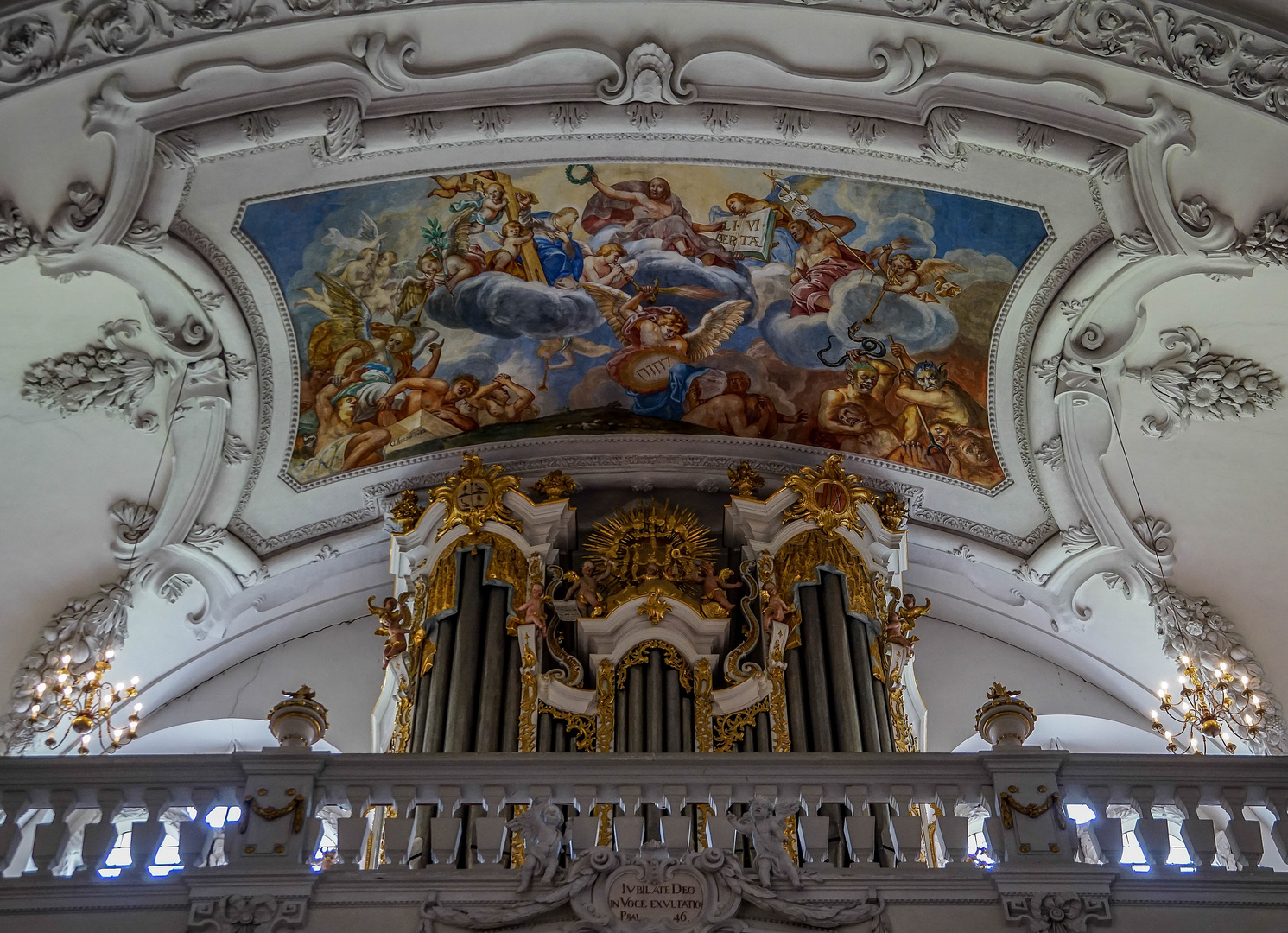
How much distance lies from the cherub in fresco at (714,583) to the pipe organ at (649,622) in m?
0.03

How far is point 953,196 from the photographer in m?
11.0

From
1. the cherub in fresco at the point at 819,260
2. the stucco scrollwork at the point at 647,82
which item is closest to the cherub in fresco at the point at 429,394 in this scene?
the cherub in fresco at the point at 819,260

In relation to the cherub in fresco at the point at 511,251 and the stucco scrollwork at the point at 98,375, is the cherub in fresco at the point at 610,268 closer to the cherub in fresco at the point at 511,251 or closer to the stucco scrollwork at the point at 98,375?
the cherub in fresco at the point at 511,251

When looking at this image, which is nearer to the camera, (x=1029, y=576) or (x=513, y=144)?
(x=513, y=144)

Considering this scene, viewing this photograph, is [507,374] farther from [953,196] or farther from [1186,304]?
[1186,304]

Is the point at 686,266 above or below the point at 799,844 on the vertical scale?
above

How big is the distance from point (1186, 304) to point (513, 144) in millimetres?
4934

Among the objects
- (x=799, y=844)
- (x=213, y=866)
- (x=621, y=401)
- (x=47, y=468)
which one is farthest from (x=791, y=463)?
(x=213, y=866)

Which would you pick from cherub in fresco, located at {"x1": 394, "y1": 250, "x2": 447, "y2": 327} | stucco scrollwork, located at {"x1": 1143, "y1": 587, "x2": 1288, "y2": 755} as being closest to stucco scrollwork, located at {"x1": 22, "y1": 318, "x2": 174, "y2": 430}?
cherub in fresco, located at {"x1": 394, "y1": 250, "x2": 447, "y2": 327}

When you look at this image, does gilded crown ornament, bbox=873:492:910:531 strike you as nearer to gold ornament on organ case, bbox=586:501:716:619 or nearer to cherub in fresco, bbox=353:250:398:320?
gold ornament on organ case, bbox=586:501:716:619

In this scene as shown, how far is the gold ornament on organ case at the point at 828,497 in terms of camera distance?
38.6 ft

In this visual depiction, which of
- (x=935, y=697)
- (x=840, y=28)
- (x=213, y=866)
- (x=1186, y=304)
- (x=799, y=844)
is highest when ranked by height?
(x=840, y=28)

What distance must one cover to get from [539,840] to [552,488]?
5.55 meters

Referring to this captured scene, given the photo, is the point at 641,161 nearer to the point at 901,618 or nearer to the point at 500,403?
the point at 500,403
